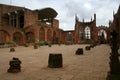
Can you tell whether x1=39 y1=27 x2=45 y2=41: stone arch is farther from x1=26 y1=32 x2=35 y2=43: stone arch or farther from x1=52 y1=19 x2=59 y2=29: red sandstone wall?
x1=52 y1=19 x2=59 y2=29: red sandstone wall

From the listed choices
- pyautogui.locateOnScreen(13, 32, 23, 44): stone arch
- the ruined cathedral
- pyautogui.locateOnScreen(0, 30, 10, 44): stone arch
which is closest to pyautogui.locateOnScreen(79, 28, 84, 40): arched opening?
the ruined cathedral

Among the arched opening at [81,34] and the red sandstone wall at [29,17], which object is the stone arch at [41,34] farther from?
the arched opening at [81,34]

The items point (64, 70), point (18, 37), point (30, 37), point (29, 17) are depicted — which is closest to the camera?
point (64, 70)

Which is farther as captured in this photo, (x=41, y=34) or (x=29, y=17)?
(x=29, y=17)

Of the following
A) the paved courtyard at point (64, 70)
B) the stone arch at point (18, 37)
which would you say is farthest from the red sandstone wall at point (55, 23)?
the paved courtyard at point (64, 70)

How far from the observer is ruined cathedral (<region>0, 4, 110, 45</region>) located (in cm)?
3820

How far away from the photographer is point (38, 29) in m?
41.0

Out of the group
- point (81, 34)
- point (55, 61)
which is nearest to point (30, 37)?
point (81, 34)

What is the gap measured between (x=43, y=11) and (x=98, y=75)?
43503 millimetres

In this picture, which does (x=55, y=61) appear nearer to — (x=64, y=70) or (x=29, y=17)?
(x=64, y=70)

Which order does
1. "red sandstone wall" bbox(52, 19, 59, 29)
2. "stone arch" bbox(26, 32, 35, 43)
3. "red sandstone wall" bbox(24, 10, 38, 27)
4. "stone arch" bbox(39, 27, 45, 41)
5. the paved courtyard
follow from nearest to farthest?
the paved courtyard
"stone arch" bbox(26, 32, 35, 43)
"stone arch" bbox(39, 27, 45, 41)
"red sandstone wall" bbox(24, 10, 38, 27)
"red sandstone wall" bbox(52, 19, 59, 29)

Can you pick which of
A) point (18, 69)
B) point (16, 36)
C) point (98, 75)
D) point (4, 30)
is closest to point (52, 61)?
point (18, 69)

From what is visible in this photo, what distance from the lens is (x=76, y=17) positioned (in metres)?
52.7

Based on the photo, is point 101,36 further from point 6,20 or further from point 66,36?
point 6,20
